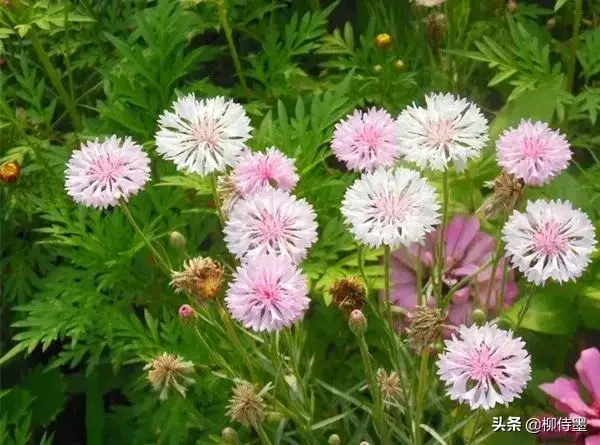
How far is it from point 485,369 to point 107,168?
335mm

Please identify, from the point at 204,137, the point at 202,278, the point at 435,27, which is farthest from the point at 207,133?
the point at 435,27

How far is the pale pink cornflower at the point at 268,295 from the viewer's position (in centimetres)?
64

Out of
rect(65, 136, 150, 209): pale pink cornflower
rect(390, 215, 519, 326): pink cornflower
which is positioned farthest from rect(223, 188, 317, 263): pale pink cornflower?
rect(390, 215, 519, 326): pink cornflower

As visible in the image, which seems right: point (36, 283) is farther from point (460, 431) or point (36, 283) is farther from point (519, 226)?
point (519, 226)

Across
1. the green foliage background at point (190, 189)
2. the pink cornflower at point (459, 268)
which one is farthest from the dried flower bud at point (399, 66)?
the pink cornflower at point (459, 268)

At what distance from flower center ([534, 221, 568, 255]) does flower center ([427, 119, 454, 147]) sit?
10 cm

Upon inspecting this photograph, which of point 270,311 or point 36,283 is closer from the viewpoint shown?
point 270,311

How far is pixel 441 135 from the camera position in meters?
0.71

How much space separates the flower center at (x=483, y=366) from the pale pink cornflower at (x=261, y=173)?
215 millimetres

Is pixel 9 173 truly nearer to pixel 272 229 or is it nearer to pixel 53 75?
pixel 53 75

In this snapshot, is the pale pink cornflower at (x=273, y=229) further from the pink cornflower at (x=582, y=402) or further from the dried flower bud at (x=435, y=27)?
the dried flower bud at (x=435, y=27)

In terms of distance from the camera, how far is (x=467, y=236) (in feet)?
3.16

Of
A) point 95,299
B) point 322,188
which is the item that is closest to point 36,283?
point 95,299

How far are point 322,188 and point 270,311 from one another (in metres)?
0.34
